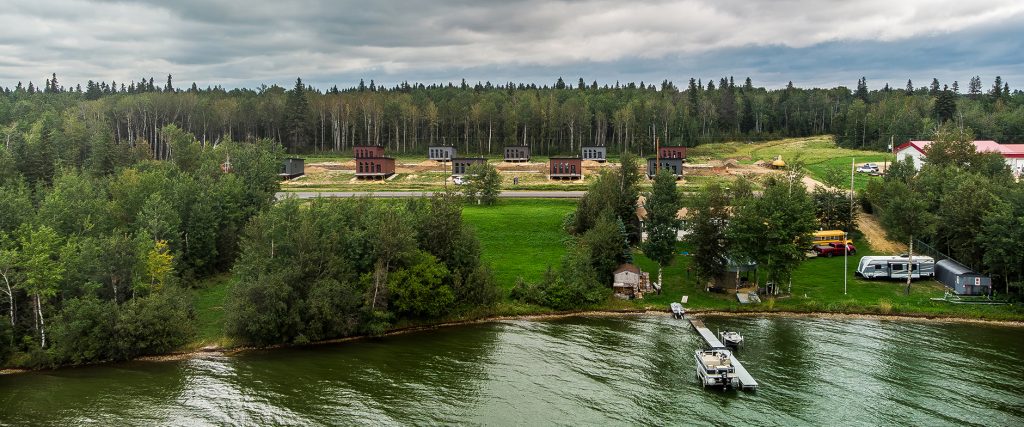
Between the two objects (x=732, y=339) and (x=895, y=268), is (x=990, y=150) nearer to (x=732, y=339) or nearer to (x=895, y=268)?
(x=895, y=268)

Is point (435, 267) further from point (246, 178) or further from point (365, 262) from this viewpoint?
point (246, 178)

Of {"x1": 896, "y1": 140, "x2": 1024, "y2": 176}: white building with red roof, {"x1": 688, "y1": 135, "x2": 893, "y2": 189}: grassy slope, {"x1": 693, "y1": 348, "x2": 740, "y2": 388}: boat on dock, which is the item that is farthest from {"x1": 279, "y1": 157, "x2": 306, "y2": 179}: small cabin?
{"x1": 896, "y1": 140, "x2": 1024, "y2": 176}: white building with red roof

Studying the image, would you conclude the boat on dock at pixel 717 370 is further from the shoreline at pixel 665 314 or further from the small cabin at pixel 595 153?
the small cabin at pixel 595 153

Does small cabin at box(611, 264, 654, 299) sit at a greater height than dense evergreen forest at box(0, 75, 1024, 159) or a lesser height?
lesser

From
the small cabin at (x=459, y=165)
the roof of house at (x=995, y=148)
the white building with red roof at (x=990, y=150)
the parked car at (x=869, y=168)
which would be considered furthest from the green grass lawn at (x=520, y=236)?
the roof of house at (x=995, y=148)

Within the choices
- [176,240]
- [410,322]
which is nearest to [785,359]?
[410,322]

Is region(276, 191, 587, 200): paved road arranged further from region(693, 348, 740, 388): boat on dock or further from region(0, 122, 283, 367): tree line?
region(693, 348, 740, 388): boat on dock
